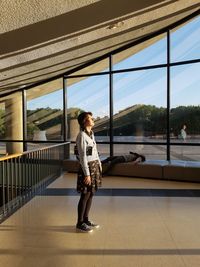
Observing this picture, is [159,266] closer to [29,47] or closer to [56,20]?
[56,20]

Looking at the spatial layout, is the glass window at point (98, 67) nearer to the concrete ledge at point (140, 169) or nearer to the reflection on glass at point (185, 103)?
the reflection on glass at point (185, 103)

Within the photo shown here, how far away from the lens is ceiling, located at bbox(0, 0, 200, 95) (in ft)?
13.4

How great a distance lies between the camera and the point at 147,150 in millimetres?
9164

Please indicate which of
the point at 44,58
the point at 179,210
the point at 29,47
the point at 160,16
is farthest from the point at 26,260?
the point at 160,16

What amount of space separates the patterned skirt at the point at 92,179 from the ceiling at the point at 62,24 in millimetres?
1933

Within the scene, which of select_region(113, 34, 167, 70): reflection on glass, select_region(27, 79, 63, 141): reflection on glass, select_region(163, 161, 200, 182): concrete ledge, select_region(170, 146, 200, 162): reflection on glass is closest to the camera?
select_region(163, 161, 200, 182): concrete ledge

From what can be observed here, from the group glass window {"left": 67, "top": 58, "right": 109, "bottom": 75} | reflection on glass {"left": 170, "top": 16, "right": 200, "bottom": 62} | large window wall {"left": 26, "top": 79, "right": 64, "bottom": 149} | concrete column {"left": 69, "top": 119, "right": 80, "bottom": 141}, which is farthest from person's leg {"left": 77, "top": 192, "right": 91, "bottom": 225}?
large window wall {"left": 26, "top": 79, "right": 64, "bottom": 149}

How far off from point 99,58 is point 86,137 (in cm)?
613

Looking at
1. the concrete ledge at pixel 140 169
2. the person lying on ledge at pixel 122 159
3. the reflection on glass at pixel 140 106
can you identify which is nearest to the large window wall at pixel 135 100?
the reflection on glass at pixel 140 106

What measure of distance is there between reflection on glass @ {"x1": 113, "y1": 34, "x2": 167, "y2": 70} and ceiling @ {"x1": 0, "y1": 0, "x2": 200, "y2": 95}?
1.22 meters

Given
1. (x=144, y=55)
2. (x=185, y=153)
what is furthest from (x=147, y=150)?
(x=144, y=55)

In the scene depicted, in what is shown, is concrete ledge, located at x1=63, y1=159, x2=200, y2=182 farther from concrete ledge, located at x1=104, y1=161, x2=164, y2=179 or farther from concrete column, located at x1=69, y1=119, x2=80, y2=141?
concrete column, located at x1=69, y1=119, x2=80, y2=141

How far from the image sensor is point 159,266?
10.2 feet

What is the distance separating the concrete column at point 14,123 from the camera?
439 inches
